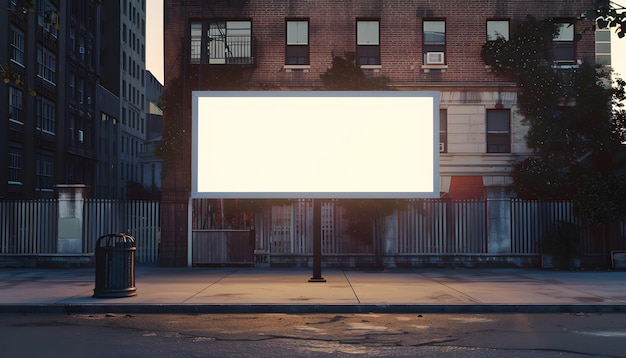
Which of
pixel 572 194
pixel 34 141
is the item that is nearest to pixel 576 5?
pixel 572 194

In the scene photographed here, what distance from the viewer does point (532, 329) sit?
1094cm

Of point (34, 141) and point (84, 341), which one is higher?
point (34, 141)

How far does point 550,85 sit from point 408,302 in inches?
680

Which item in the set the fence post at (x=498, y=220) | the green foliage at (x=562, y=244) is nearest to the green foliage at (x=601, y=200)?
the green foliage at (x=562, y=244)

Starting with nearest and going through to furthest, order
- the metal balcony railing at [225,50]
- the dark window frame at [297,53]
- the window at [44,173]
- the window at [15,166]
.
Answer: the metal balcony railing at [225,50], the dark window frame at [297,53], the window at [15,166], the window at [44,173]

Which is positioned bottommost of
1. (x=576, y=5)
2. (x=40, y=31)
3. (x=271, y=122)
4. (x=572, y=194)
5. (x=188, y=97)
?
(x=572, y=194)

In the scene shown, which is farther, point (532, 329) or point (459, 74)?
point (459, 74)

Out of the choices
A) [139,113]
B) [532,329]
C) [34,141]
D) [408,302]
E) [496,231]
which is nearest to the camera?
[532,329]

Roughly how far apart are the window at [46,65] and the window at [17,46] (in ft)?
10.3

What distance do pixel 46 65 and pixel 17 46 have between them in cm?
567

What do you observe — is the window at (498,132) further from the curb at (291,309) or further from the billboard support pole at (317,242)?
the curb at (291,309)

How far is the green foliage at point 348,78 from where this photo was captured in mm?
25031

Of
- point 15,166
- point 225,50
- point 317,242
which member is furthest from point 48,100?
point 317,242

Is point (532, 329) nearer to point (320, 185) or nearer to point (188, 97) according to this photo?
point (320, 185)
